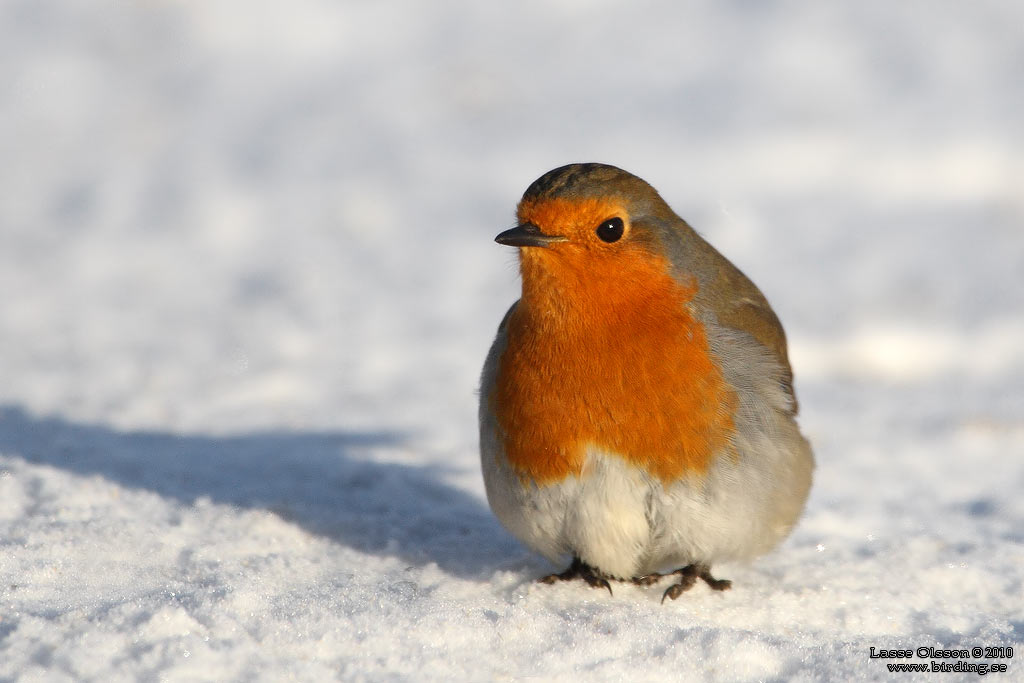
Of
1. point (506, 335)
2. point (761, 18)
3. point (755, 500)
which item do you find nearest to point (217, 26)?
point (761, 18)

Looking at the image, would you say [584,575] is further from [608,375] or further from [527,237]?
[527,237]

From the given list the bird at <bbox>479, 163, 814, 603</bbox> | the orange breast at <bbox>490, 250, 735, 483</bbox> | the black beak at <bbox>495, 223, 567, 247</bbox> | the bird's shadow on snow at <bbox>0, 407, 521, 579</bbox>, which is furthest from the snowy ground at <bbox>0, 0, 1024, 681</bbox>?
the black beak at <bbox>495, 223, 567, 247</bbox>

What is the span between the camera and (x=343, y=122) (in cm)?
955

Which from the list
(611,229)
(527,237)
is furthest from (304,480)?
(611,229)

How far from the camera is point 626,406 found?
3.68 meters

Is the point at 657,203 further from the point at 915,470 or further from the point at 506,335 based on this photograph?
the point at 915,470

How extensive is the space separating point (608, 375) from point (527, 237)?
20.0 inches

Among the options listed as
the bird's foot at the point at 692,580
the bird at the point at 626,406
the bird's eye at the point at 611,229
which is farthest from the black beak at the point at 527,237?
the bird's foot at the point at 692,580

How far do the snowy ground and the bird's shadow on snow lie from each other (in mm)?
24

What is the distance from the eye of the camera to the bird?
367 cm

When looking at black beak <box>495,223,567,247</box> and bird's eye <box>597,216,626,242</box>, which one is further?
bird's eye <box>597,216,626,242</box>

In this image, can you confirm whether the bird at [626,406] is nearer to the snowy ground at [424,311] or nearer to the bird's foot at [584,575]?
the bird's foot at [584,575]

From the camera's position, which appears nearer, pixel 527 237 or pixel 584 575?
pixel 527 237

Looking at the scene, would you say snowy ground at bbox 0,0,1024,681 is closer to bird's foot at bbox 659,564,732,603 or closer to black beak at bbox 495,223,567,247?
bird's foot at bbox 659,564,732,603
